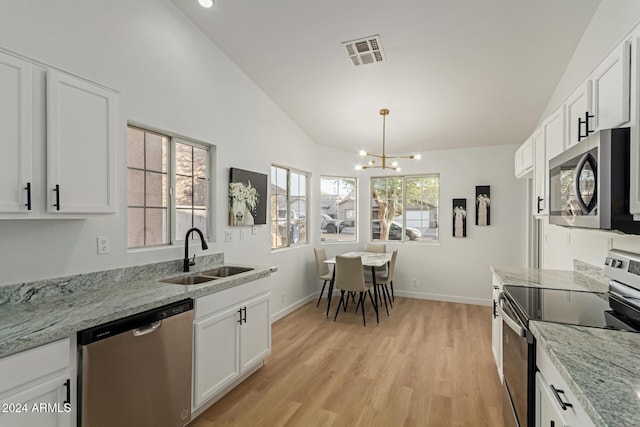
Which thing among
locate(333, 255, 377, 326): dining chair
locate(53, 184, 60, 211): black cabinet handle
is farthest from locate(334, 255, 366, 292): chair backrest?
locate(53, 184, 60, 211): black cabinet handle

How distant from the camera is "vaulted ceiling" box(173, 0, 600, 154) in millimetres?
2520

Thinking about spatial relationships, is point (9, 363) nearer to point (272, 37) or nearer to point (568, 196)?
point (568, 196)

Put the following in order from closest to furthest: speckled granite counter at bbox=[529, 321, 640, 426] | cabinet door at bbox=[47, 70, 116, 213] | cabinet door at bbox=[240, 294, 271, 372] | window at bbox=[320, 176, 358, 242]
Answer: speckled granite counter at bbox=[529, 321, 640, 426], cabinet door at bbox=[47, 70, 116, 213], cabinet door at bbox=[240, 294, 271, 372], window at bbox=[320, 176, 358, 242]

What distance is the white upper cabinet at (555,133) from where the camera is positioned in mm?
2234

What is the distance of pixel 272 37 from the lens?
2.95 m

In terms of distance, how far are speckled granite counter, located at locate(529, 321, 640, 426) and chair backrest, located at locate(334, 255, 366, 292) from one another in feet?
8.70

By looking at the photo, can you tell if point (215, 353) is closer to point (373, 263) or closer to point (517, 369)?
point (517, 369)

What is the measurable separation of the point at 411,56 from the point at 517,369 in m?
2.68

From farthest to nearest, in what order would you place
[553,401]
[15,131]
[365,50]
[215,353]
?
[365,50] < [215,353] < [15,131] < [553,401]

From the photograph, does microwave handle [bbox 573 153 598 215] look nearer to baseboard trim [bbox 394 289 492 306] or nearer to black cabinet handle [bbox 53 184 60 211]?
black cabinet handle [bbox 53 184 60 211]

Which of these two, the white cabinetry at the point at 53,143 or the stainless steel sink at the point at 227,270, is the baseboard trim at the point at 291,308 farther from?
the white cabinetry at the point at 53,143

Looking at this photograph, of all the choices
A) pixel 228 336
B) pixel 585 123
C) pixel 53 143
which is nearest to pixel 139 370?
pixel 228 336

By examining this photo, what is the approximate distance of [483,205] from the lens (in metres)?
4.95

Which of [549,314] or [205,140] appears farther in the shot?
[205,140]
